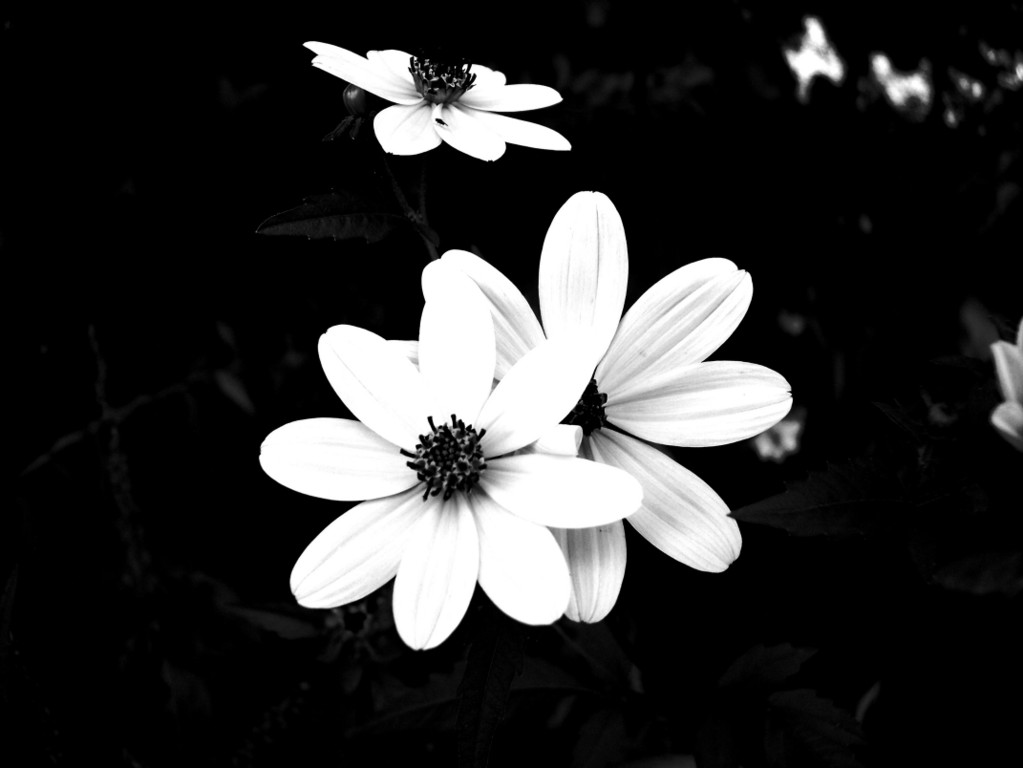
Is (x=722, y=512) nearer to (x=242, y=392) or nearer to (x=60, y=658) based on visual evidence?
(x=242, y=392)

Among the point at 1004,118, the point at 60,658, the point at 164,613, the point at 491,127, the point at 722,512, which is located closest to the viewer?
the point at 722,512

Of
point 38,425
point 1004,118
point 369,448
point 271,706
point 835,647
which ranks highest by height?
point 1004,118

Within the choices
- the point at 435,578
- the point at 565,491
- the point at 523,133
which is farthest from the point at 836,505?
the point at 523,133

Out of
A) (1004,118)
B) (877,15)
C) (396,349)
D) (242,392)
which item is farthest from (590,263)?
(1004,118)

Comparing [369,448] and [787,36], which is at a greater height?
[787,36]

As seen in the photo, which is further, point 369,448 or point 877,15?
point 877,15

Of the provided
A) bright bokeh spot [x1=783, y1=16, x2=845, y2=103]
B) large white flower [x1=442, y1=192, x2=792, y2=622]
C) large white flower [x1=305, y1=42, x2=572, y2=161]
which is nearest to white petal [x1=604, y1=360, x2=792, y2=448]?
large white flower [x1=442, y1=192, x2=792, y2=622]

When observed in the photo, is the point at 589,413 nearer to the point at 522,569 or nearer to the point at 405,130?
the point at 522,569

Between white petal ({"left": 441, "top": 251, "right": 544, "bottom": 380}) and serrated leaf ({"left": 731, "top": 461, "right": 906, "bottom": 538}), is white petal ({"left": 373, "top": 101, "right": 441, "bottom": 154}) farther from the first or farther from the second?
serrated leaf ({"left": 731, "top": 461, "right": 906, "bottom": 538})
